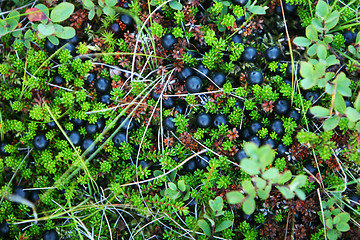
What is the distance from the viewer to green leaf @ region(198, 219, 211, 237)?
11.4 ft

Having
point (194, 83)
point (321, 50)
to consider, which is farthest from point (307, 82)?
point (194, 83)

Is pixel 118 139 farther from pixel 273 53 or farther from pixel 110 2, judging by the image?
pixel 273 53

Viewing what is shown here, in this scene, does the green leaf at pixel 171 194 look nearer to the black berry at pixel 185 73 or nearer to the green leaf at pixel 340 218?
the black berry at pixel 185 73

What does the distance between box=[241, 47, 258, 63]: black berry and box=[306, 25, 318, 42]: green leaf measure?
67 cm

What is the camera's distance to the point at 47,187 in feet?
13.0

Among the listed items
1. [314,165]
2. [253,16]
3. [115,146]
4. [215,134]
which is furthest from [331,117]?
[115,146]

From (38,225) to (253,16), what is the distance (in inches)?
166

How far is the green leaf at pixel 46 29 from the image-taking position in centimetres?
370

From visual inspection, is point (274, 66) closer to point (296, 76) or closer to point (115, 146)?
point (296, 76)


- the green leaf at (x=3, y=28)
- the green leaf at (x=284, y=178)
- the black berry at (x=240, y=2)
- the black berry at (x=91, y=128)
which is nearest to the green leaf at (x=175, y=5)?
the black berry at (x=240, y=2)

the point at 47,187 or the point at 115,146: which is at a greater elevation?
the point at 115,146

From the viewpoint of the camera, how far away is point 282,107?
12.3 feet

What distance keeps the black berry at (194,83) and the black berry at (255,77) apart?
0.68 m

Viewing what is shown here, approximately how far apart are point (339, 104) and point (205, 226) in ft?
7.08
